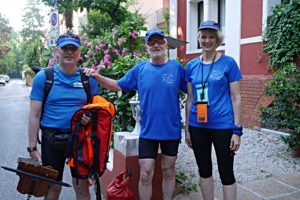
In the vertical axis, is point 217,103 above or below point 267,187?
above

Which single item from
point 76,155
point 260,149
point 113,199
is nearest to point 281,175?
point 260,149

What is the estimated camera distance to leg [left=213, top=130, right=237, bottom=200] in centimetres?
262

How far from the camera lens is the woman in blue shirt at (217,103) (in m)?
2.61

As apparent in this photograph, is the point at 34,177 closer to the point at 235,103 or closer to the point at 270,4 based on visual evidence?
the point at 235,103

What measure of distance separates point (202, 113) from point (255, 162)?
2848mm

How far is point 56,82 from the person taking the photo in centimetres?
246

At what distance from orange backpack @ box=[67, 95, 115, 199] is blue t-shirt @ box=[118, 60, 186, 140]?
430mm

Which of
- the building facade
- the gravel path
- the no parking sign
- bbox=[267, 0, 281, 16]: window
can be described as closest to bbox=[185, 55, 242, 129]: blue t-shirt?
the gravel path

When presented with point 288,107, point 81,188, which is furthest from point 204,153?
point 288,107

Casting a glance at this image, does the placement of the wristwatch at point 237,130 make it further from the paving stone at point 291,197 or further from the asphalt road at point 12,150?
the asphalt road at point 12,150

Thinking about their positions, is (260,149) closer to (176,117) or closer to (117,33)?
(176,117)

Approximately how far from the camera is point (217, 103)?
103 inches

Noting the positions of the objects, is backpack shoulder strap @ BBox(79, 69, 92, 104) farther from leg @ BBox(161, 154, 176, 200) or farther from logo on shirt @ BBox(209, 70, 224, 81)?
logo on shirt @ BBox(209, 70, 224, 81)

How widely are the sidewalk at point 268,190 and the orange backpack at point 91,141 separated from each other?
1.54 metres
